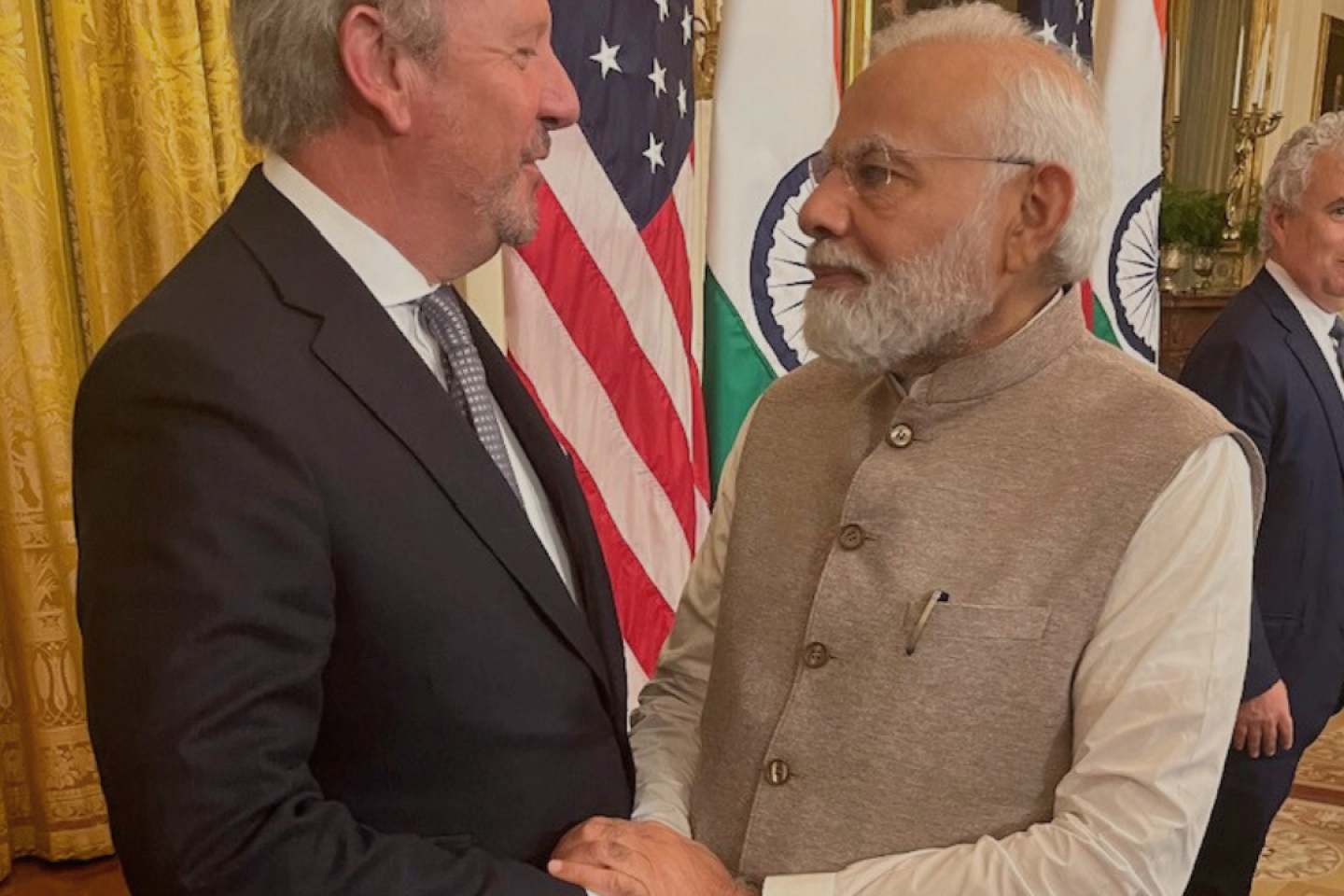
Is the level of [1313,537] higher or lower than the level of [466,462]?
lower

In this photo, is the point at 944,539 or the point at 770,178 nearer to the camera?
the point at 944,539

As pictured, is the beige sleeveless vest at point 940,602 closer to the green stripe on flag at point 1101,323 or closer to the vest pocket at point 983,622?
the vest pocket at point 983,622

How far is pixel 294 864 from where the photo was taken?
2.97 ft

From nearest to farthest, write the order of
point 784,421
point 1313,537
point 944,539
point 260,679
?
point 260,679 < point 944,539 < point 784,421 < point 1313,537

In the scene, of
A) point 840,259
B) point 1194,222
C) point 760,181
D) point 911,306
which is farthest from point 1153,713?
point 1194,222

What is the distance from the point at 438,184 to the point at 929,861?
2.70 ft

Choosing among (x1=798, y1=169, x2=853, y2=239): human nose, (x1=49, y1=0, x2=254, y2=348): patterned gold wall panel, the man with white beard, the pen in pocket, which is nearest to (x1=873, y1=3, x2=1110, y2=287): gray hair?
the man with white beard

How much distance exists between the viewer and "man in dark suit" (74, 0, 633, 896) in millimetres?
Answer: 878

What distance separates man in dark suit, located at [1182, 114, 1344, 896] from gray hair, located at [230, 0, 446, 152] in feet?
5.81

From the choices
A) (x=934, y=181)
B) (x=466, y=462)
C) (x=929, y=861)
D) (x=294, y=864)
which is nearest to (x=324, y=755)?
(x=294, y=864)

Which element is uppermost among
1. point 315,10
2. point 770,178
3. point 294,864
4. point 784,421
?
point 315,10

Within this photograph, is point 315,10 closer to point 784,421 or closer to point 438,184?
point 438,184

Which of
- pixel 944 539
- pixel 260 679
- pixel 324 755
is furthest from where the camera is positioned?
pixel 944 539

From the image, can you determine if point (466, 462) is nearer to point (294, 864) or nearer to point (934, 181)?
point (294, 864)
